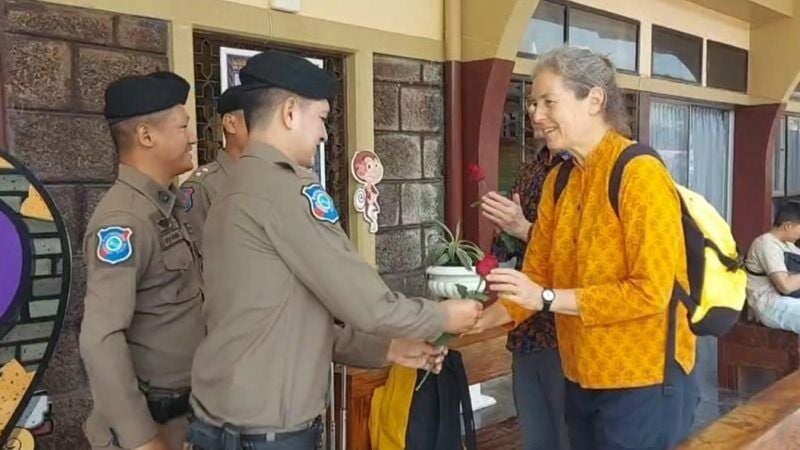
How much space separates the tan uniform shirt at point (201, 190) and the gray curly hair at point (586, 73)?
0.96 metres

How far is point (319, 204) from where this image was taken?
148 centimetres

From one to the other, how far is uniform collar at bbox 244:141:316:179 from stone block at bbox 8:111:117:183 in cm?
114

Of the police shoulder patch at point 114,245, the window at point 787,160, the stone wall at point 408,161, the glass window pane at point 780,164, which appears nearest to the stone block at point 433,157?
the stone wall at point 408,161

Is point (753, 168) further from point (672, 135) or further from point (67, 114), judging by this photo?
point (67, 114)

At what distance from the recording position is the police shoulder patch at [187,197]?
2.19 metres

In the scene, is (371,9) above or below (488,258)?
above

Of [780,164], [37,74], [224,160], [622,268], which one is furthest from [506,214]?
A: [780,164]

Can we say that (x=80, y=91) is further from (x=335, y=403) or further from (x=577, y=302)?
(x=577, y=302)

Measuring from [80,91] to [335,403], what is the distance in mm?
1257

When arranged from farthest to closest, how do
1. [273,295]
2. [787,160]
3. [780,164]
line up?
[787,160]
[780,164]
[273,295]

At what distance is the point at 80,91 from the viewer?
247cm

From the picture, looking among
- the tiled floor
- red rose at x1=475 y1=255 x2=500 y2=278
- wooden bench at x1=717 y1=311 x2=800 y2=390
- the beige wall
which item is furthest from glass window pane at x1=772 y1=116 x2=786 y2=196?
red rose at x1=475 y1=255 x2=500 y2=278

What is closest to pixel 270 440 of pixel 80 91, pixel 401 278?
pixel 80 91

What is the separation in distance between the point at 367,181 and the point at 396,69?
1.85 ft
